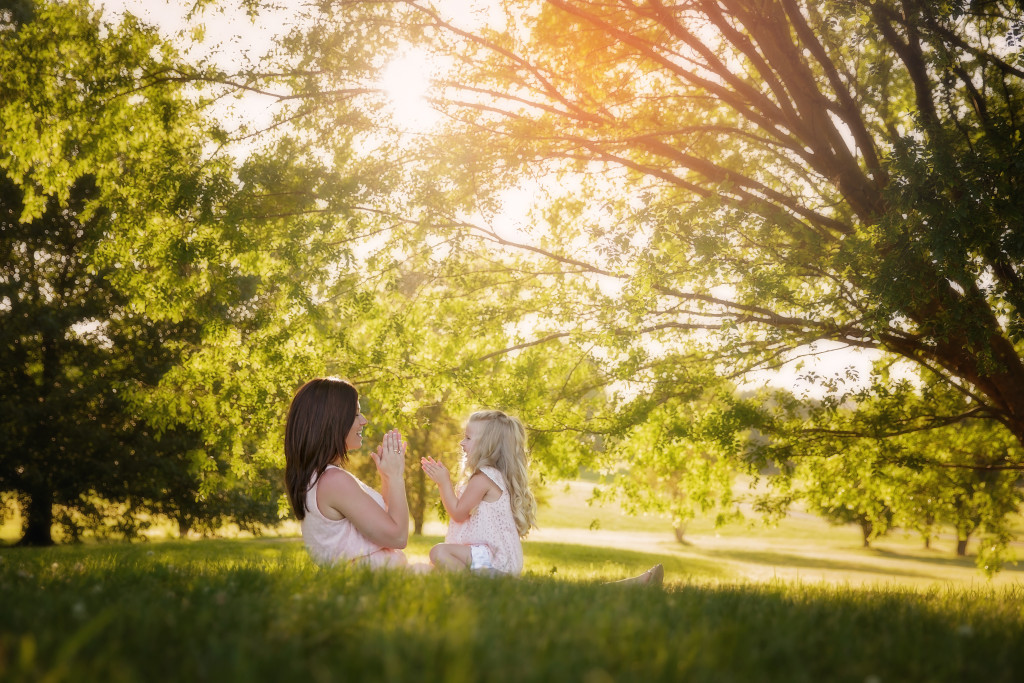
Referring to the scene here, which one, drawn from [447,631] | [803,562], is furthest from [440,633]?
[803,562]

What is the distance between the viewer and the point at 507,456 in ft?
20.6

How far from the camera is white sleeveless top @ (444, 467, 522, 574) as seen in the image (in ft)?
19.8

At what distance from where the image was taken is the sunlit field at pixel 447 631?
1.97 meters

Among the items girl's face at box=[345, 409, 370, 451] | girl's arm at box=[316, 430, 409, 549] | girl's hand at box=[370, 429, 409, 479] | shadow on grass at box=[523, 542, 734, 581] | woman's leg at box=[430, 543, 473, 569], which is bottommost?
shadow on grass at box=[523, 542, 734, 581]

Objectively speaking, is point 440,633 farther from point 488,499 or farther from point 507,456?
point 507,456

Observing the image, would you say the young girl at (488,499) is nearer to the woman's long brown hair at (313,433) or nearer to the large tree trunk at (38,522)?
the woman's long brown hair at (313,433)

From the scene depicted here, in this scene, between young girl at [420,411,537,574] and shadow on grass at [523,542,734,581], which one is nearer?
young girl at [420,411,537,574]

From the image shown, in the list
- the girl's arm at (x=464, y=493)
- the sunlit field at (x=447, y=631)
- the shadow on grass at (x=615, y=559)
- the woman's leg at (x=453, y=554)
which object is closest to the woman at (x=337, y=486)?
the sunlit field at (x=447, y=631)

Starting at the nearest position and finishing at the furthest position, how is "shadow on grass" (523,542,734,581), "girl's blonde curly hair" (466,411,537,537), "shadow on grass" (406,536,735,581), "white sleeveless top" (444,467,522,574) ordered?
"white sleeveless top" (444,467,522,574) < "girl's blonde curly hair" (466,411,537,537) < "shadow on grass" (406,536,735,581) < "shadow on grass" (523,542,734,581)

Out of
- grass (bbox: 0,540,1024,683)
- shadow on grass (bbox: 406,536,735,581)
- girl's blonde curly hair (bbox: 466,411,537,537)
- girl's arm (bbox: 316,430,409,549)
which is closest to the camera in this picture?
grass (bbox: 0,540,1024,683)

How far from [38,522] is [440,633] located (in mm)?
23570

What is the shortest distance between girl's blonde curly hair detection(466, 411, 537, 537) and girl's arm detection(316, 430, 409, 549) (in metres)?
1.53

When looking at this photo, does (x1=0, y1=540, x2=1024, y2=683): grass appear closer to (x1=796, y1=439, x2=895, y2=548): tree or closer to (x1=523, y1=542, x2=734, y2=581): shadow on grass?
(x1=796, y1=439, x2=895, y2=548): tree

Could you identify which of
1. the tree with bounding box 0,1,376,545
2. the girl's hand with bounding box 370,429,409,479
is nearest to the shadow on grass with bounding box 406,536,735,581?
the tree with bounding box 0,1,376,545
